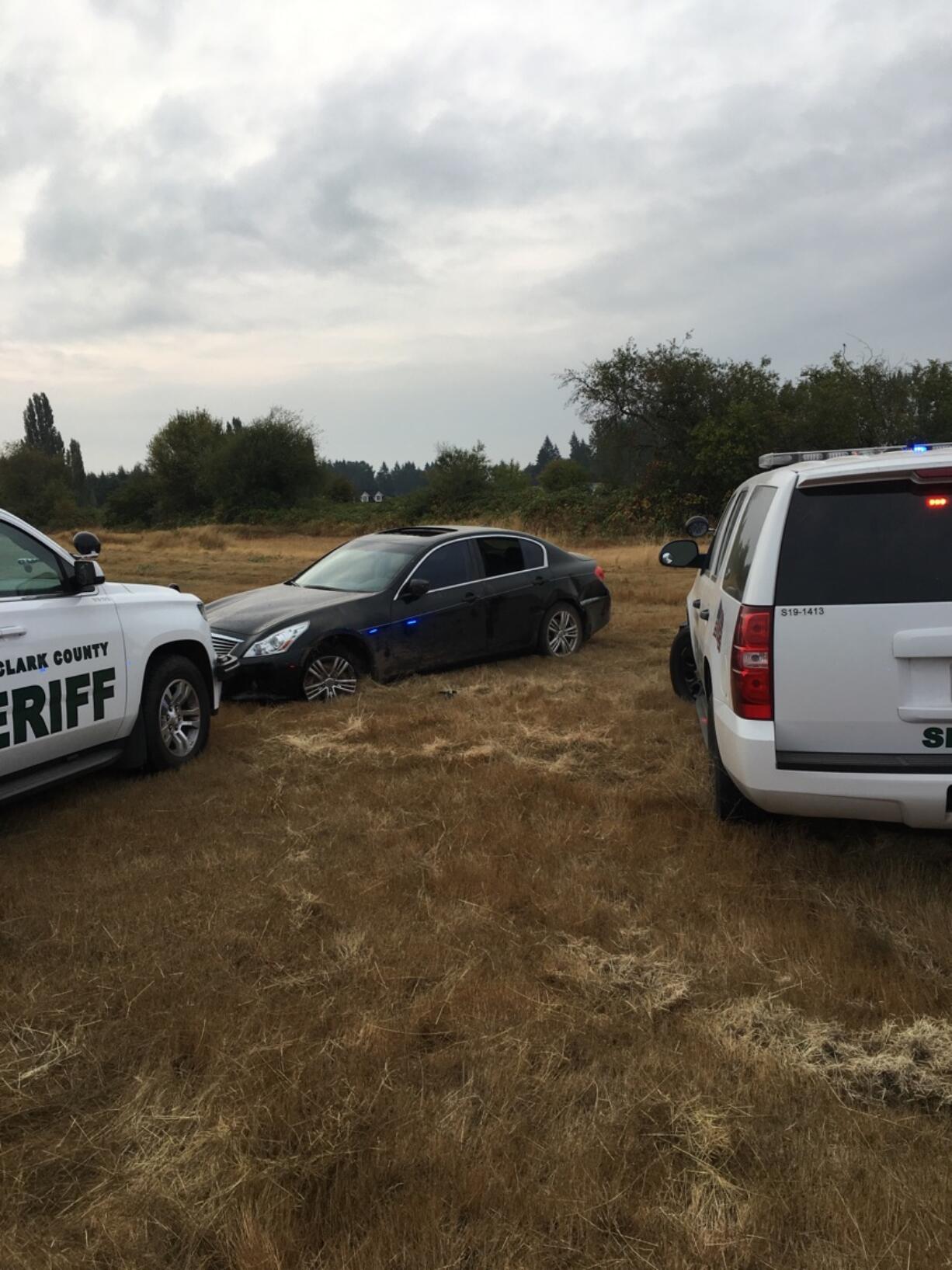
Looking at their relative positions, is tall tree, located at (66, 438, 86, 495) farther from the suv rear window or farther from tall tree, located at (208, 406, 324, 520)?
the suv rear window

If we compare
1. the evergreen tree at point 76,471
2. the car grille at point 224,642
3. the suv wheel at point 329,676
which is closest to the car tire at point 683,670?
the suv wheel at point 329,676

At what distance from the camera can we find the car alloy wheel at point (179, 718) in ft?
19.2

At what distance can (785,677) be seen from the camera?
372 cm

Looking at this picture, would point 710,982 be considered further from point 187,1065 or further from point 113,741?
point 113,741

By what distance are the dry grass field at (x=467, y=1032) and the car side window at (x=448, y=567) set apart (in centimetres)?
349

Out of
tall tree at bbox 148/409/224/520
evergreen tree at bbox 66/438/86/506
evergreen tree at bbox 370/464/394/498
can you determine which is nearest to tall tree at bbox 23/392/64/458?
evergreen tree at bbox 66/438/86/506

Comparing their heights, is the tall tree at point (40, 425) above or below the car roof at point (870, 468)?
above

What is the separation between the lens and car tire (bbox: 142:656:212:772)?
5660 millimetres

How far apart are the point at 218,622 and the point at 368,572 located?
4.74ft

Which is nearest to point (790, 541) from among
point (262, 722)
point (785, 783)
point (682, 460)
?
point (785, 783)

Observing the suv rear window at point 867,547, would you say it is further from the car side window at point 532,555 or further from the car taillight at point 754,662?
the car side window at point 532,555

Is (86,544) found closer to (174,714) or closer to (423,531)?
(174,714)

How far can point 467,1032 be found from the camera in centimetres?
293

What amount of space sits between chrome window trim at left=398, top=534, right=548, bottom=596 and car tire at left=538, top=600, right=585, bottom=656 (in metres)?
0.49
